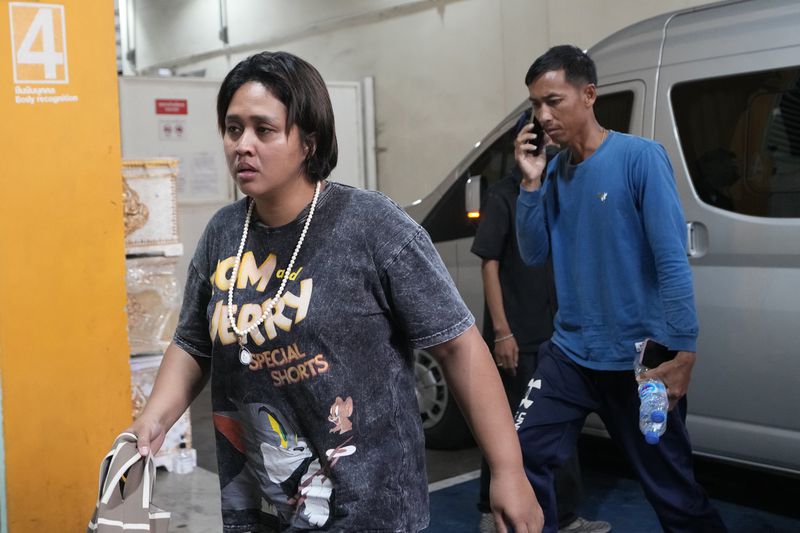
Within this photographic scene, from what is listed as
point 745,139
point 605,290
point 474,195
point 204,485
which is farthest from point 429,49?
point 605,290

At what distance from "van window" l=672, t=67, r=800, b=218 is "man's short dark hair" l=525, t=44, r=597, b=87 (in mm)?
1053

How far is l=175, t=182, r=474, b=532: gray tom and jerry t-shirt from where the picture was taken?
6.68 feet

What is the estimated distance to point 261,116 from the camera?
81.6 inches

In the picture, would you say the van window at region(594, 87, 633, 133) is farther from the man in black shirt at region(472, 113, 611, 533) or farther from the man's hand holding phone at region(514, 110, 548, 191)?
the man's hand holding phone at region(514, 110, 548, 191)

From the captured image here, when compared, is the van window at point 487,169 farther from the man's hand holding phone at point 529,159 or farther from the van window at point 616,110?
the man's hand holding phone at point 529,159

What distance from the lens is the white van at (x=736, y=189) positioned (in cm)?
418

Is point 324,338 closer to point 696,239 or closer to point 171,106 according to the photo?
point 696,239

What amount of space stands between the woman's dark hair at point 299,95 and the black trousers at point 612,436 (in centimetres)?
158

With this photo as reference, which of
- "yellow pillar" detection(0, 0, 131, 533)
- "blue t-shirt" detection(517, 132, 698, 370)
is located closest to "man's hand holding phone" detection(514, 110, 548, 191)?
"blue t-shirt" detection(517, 132, 698, 370)

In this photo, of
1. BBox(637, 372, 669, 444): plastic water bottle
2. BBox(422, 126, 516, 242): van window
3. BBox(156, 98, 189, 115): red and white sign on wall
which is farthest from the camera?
BBox(156, 98, 189, 115): red and white sign on wall

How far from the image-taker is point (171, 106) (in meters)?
9.93

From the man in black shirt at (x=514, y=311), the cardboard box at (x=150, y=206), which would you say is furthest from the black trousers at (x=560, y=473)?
the cardboard box at (x=150, y=206)

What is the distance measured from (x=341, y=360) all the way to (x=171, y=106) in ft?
27.4

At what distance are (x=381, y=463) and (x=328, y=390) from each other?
18cm
